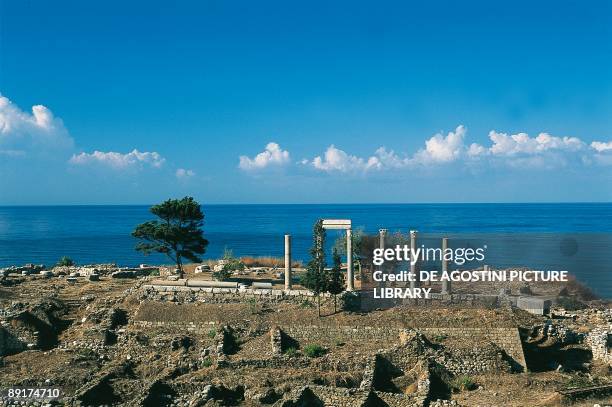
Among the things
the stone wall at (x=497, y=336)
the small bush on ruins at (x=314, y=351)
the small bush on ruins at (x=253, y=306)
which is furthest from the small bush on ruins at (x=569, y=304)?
the small bush on ruins at (x=253, y=306)

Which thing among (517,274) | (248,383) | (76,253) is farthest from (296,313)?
(76,253)

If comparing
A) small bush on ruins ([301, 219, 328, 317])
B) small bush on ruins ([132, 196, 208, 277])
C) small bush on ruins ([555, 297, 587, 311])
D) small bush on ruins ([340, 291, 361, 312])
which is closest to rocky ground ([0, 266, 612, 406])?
small bush on ruins ([340, 291, 361, 312])

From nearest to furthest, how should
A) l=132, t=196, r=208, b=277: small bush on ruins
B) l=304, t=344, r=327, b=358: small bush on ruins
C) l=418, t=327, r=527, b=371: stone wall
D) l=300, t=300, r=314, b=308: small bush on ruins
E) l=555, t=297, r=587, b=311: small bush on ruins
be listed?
l=304, t=344, r=327, b=358: small bush on ruins
l=418, t=327, r=527, b=371: stone wall
l=300, t=300, r=314, b=308: small bush on ruins
l=555, t=297, r=587, b=311: small bush on ruins
l=132, t=196, r=208, b=277: small bush on ruins

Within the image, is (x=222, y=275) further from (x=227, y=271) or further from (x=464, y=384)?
(x=464, y=384)

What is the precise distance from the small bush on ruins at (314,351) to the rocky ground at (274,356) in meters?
0.08

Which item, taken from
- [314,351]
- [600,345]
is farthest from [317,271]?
[600,345]

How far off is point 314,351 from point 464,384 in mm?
6297

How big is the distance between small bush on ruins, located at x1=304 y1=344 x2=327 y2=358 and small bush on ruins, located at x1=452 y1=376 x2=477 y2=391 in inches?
222

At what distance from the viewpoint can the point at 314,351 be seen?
25.0 m

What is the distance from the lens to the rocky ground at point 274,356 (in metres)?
20.3

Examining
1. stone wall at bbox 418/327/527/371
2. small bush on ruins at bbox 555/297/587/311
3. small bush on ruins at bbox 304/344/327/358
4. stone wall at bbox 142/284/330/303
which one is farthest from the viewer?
small bush on ruins at bbox 555/297/587/311

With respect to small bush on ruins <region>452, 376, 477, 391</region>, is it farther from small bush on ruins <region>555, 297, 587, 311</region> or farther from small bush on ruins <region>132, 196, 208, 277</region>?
small bush on ruins <region>132, 196, 208, 277</region>

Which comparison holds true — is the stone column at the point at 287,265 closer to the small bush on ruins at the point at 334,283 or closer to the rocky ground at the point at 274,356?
the rocky ground at the point at 274,356

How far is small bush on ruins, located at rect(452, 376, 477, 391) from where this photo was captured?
72.9 ft
